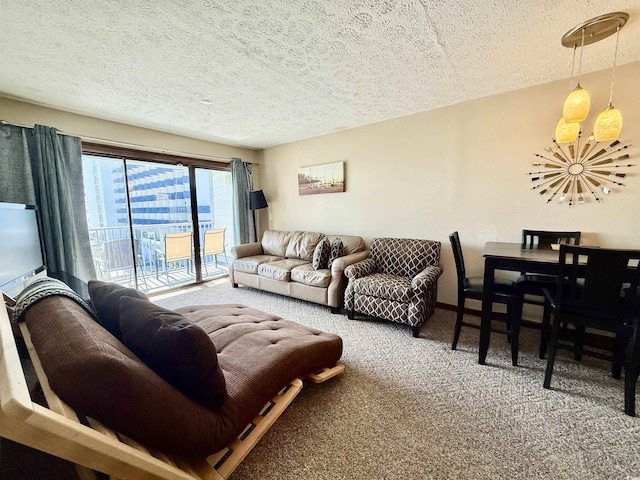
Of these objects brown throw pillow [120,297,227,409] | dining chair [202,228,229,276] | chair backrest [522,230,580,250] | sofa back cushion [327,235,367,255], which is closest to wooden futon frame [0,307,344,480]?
brown throw pillow [120,297,227,409]

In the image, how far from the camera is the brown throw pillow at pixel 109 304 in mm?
1258

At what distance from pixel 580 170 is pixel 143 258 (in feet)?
19.5

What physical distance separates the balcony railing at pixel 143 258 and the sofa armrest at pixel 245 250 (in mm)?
786

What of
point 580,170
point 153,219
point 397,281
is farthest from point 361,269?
point 153,219

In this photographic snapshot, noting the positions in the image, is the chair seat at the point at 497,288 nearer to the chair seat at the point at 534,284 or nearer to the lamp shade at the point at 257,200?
the chair seat at the point at 534,284

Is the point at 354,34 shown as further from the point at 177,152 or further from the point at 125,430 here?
the point at 177,152

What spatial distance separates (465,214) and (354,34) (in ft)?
7.19

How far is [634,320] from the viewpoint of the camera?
1604mm

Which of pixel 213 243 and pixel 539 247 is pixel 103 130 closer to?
pixel 213 243

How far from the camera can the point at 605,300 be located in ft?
5.24

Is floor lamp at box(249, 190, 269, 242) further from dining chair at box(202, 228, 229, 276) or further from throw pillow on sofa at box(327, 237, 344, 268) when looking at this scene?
throw pillow on sofa at box(327, 237, 344, 268)

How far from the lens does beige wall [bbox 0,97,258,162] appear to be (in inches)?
104

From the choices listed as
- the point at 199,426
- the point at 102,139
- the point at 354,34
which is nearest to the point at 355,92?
the point at 354,34

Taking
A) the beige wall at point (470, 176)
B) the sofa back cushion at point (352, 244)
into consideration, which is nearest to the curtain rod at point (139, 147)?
the beige wall at point (470, 176)
